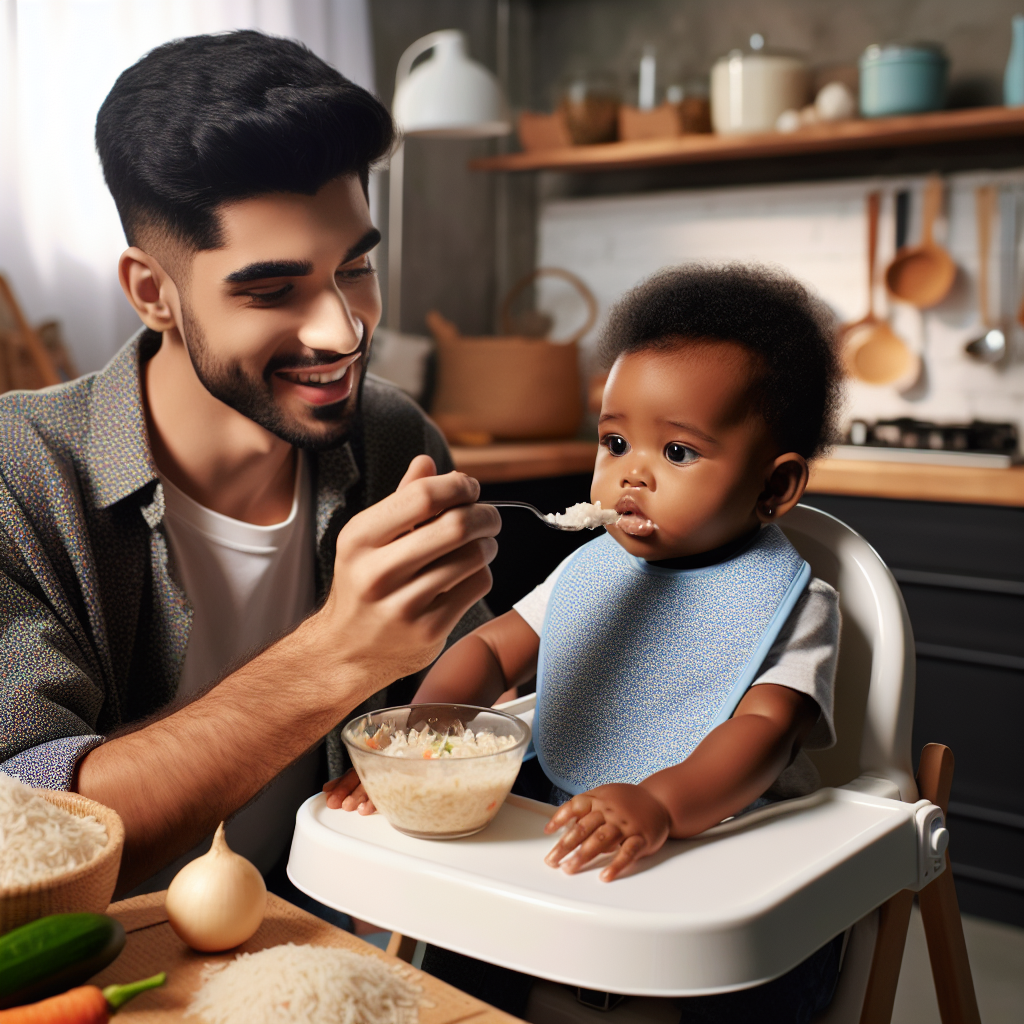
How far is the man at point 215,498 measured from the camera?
0.95 metres

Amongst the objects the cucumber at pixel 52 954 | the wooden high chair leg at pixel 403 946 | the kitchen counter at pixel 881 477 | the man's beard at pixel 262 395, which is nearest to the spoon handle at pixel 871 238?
the kitchen counter at pixel 881 477

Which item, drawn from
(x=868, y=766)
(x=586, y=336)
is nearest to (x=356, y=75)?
(x=586, y=336)

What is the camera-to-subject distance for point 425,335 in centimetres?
365

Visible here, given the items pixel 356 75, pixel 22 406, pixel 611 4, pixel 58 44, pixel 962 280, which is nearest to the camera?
pixel 22 406

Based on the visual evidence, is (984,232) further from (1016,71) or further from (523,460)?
(523,460)

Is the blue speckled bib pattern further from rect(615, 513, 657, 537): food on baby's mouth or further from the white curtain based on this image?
the white curtain

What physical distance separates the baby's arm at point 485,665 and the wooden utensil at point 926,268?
2.30m

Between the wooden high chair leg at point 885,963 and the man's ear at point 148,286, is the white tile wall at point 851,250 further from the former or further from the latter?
the wooden high chair leg at point 885,963

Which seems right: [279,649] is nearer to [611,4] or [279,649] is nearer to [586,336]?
[586,336]

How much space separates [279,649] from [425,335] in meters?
2.73

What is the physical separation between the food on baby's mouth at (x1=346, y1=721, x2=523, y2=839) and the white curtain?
6.82ft

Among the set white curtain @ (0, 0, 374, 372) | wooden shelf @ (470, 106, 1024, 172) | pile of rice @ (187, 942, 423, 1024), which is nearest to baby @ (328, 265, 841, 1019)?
pile of rice @ (187, 942, 423, 1024)

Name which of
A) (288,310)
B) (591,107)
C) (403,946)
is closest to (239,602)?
(288,310)

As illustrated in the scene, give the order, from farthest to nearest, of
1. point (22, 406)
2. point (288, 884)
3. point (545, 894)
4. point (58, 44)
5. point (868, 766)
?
point (58, 44)
point (288, 884)
point (22, 406)
point (868, 766)
point (545, 894)
